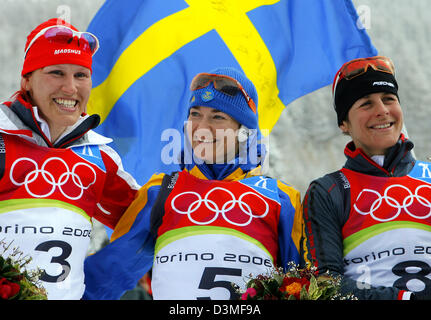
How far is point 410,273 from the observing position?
3.94m

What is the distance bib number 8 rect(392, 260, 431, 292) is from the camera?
12.8 ft

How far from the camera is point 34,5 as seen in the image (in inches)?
577

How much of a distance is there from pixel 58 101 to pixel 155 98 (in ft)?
4.51

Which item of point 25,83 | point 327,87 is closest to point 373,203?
point 25,83

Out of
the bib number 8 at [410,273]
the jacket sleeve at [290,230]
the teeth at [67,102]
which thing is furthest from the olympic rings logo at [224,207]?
the teeth at [67,102]

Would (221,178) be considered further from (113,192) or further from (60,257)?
(60,257)

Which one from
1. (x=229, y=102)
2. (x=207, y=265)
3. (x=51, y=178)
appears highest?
(x=229, y=102)

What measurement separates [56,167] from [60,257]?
600 mm

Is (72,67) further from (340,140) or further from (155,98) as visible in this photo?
(340,140)

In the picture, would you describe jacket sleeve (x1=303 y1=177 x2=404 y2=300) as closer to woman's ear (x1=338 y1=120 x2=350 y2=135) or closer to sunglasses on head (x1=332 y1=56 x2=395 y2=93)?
woman's ear (x1=338 y1=120 x2=350 y2=135)

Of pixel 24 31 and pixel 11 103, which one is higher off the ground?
pixel 24 31

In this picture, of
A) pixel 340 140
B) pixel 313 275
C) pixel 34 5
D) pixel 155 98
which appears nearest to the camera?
pixel 313 275

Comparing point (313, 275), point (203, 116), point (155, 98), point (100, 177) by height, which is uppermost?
point (155, 98)
